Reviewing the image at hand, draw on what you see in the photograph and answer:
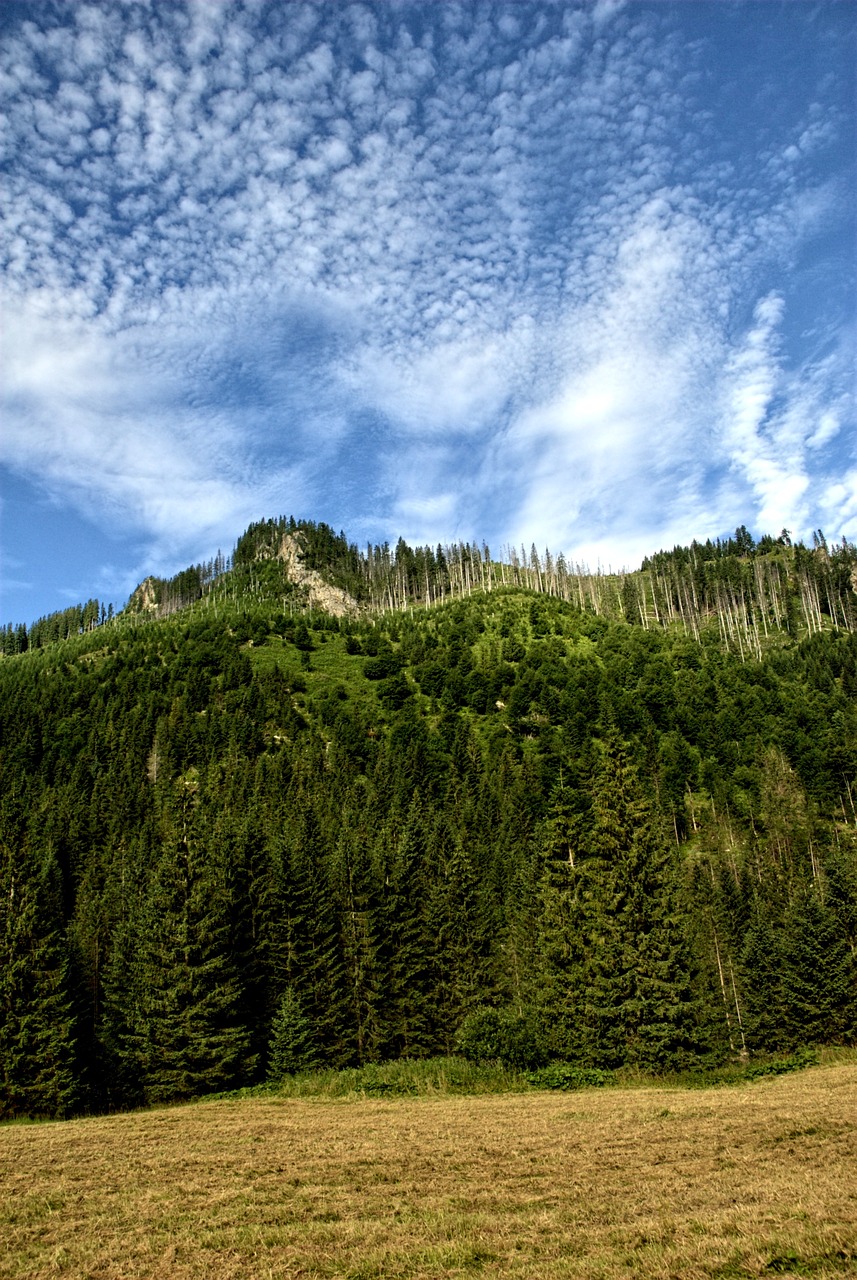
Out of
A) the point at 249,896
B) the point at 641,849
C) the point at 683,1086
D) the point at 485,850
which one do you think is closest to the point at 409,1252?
the point at 683,1086

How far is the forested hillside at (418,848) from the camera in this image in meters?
34.2

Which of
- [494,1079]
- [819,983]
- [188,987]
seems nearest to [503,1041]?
[494,1079]

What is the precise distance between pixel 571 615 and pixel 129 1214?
171 metres

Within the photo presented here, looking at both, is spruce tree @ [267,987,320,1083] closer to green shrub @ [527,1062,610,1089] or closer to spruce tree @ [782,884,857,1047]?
green shrub @ [527,1062,610,1089]

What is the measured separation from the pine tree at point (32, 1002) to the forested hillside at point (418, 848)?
14 cm

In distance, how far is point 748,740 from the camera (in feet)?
384

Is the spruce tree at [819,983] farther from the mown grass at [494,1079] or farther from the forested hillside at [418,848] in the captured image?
the mown grass at [494,1079]

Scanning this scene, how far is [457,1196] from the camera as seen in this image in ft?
36.7

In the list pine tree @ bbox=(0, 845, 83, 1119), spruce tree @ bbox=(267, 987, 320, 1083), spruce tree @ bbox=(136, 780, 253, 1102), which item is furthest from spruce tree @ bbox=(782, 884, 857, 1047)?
pine tree @ bbox=(0, 845, 83, 1119)

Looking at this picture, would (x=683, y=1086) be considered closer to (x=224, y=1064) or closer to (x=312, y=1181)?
(x=312, y=1181)

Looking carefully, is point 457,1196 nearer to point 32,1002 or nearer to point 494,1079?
point 494,1079

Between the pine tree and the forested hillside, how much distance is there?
139mm

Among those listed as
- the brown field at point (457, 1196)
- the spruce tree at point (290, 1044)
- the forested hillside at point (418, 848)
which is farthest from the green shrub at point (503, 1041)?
the spruce tree at point (290, 1044)

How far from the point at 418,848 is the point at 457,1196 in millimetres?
57736
